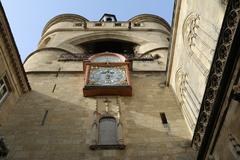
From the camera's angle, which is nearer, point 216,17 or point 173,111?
point 216,17

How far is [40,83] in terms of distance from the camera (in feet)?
45.9

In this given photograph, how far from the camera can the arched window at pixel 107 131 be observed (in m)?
10.4

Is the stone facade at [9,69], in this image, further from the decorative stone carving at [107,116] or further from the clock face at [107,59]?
the clock face at [107,59]

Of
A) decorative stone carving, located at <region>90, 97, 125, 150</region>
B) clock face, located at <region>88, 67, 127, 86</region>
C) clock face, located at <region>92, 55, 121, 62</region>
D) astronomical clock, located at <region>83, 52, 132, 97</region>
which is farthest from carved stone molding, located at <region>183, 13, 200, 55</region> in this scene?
clock face, located at <region>92, 55, 121, 62</region>

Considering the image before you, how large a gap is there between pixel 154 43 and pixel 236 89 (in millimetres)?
14777

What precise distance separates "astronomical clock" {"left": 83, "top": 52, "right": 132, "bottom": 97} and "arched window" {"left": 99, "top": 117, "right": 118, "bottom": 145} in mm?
1609

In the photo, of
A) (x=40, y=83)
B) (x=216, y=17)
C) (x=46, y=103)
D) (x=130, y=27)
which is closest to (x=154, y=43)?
(x=130, y=27)

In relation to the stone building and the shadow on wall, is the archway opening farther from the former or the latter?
the shadow on wall

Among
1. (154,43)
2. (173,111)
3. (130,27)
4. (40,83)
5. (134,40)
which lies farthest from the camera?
(130,27)

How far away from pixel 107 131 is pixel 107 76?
330 cm

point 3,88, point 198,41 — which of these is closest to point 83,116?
point 3,88

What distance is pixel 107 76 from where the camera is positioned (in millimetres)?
13695

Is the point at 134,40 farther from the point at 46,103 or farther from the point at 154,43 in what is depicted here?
the point at 46,103

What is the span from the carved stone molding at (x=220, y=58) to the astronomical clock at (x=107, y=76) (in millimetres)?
4763
